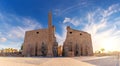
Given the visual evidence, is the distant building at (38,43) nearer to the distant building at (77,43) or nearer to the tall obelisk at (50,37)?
the tall obelisk at (50,37)

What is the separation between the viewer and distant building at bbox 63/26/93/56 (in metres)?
33.6

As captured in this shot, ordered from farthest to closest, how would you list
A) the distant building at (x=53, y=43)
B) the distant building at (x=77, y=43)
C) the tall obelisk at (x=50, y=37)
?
the distant building at (x=77, y=43) < the distant building at (x=53, y=43) < the tall obelisk at (x=50, y=37)

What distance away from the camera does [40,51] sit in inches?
1302

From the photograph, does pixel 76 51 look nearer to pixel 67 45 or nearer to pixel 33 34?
pixel 67 45

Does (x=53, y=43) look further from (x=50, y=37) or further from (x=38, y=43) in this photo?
(x=38, y=43)

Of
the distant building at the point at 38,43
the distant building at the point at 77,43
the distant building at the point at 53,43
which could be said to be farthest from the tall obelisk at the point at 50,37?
the distant building at the point at 77,43

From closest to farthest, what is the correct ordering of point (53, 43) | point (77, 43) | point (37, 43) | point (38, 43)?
point (53, 43)
point (38, 43)
point (37, 43)
point (77, 43)

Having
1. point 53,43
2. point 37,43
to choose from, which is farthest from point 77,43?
point 37,43

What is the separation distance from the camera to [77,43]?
3494cm

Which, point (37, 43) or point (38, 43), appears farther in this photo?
point (37, 43)

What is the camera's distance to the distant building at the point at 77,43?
33556 mm

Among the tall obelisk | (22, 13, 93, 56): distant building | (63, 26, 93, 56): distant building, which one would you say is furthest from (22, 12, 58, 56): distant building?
(63, 26, 93, 56): distant building

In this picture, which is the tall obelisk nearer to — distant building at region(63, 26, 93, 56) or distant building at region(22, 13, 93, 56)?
distant building at region(22, 13, 93, 56)

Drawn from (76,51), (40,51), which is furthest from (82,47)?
(40,51)
